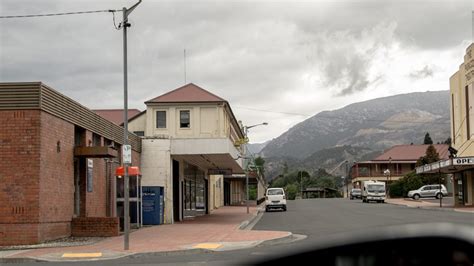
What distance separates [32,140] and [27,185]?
4.55ft

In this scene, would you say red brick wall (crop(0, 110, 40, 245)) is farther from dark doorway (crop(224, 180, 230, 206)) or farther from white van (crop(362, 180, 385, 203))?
dark doorway (crop(224, 180, 230, 206))

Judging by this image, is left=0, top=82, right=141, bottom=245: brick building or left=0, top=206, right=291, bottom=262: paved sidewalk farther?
left=0, top=82, right=141, bottom=245: brick building

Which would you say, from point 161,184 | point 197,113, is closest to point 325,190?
point 197,113

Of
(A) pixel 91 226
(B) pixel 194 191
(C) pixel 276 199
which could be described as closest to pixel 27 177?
(A) pixel 91 226

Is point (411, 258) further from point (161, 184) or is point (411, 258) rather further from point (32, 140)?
point (161, 184)

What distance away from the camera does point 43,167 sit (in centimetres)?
1998

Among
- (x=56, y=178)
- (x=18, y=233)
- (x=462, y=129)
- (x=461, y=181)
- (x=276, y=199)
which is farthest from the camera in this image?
(x=461, y=181)

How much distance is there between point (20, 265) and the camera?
15.5 meters

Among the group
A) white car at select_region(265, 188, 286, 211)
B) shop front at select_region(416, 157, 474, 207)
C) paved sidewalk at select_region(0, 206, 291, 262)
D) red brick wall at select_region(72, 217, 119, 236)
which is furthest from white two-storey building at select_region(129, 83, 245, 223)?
shop front at select_region(416, 157, 474, 207)

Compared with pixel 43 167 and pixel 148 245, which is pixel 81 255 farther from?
pixel 43 167

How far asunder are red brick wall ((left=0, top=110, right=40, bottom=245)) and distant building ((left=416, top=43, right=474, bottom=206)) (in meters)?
32.9

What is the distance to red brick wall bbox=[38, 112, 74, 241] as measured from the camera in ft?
65.7

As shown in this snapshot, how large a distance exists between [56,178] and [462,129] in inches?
1537

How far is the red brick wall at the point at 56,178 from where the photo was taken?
20031 mm
